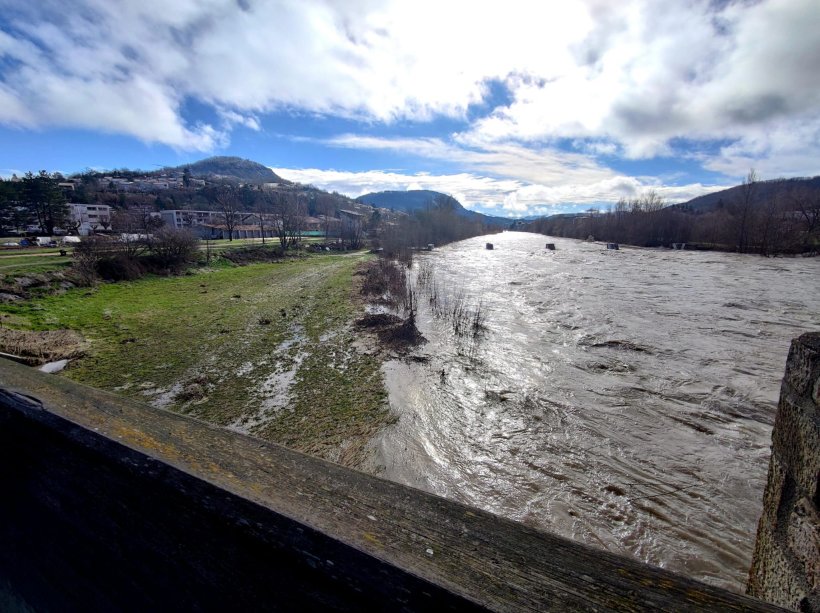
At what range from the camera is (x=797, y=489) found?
4.30 ft

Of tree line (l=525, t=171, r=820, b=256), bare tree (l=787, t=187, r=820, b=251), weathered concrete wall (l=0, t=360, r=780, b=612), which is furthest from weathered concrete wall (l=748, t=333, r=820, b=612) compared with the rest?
bare tree (l=787, t=187, r=820, b=251)

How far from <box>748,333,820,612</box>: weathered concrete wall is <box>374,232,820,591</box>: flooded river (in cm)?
502

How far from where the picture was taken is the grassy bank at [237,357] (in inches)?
340

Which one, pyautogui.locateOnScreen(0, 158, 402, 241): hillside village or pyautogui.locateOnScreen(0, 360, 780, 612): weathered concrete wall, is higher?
pyautogui.locateOnScreen(0, 158, 402, 241): hillside village

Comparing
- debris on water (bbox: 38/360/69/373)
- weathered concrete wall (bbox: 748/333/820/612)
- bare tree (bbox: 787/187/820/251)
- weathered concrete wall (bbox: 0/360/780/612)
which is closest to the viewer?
weathered concrete wall (bbox: 0/360/780/612)

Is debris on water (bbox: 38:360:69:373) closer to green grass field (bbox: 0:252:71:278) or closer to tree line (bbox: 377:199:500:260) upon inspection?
green grass field (bbox: 0:252:71:278)

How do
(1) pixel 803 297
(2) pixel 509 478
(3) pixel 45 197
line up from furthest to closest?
(3) pixel 45 197 < (1) pixel 803 297 < (2) pixel 509 478

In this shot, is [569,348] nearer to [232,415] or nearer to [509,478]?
[509,478]

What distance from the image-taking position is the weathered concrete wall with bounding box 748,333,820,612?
4.00 ft

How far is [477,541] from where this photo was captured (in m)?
0.96

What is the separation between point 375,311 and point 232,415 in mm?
11384

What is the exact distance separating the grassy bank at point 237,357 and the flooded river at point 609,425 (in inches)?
52.3

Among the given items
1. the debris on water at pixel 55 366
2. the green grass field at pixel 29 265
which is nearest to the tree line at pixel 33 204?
the green grass field at pixel 29 265

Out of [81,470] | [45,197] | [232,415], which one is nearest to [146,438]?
[81,470]
